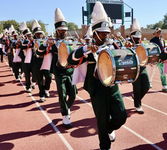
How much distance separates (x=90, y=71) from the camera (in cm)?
421

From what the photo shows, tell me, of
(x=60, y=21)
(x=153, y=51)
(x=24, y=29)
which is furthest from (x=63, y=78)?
(x=24, y=29)

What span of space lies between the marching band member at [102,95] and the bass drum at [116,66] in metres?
0.24

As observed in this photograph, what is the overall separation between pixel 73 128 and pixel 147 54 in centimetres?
231

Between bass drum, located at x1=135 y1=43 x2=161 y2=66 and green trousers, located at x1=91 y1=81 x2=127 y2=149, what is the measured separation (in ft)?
6.48

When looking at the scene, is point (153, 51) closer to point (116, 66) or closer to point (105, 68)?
point (105, 68)

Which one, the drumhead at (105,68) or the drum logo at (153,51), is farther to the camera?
the drum logo at (153,51)

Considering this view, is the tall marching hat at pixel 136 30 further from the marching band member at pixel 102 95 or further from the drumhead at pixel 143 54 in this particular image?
the marching band member at pixel 102 95

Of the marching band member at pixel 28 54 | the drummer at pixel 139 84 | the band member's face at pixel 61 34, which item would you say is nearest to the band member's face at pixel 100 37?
the band member's face at pixel 61 34

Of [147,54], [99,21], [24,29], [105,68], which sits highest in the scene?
[24,29]

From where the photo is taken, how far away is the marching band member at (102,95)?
13.3 feet

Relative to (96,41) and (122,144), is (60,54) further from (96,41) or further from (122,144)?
(122,144)

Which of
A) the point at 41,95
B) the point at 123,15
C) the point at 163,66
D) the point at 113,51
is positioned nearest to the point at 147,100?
the point at 163,66

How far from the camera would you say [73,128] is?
571 centimetres

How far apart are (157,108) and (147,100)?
3.09 ft
